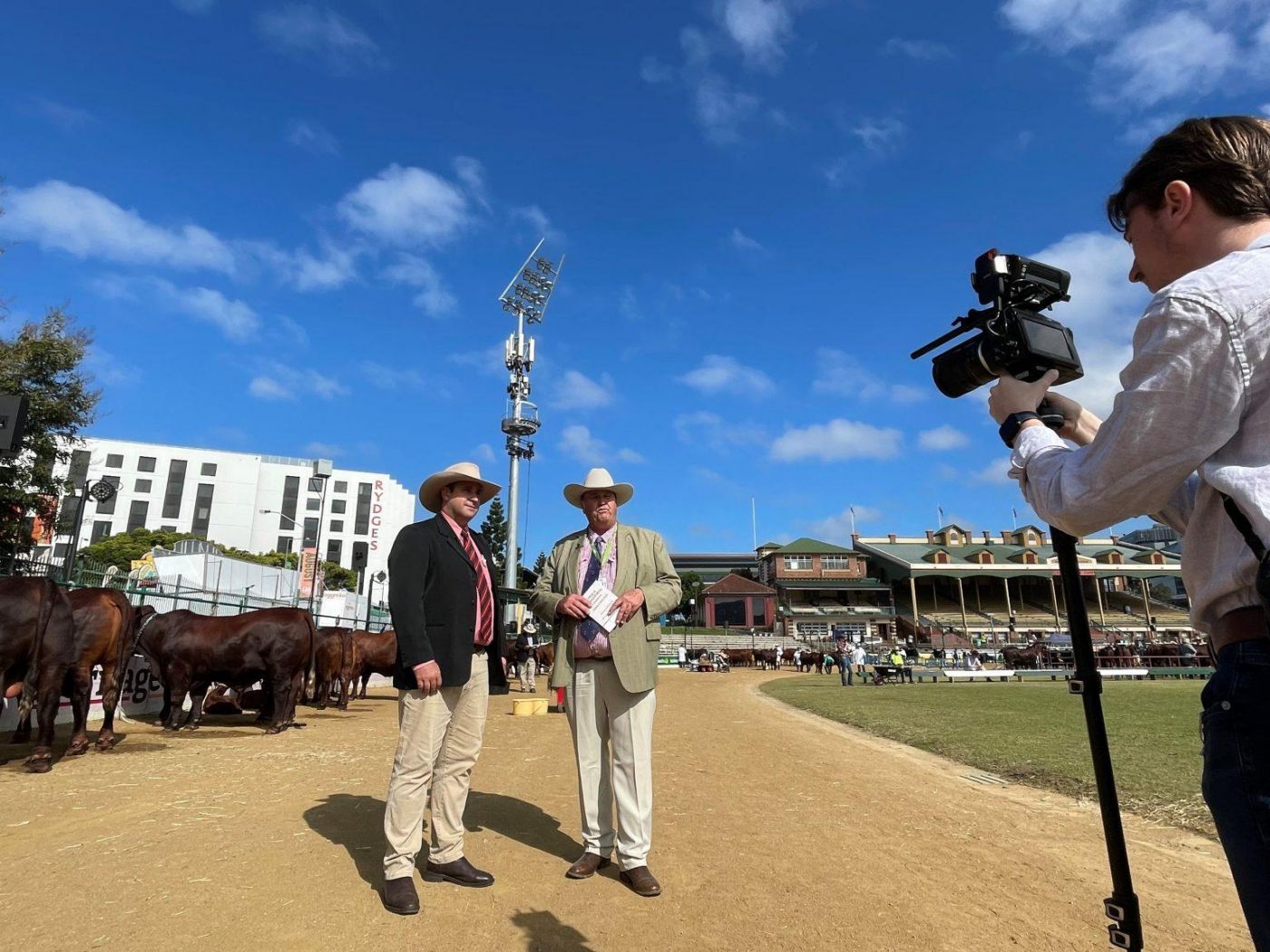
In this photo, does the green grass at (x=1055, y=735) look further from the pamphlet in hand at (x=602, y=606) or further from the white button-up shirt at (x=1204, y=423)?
the white button-up shirt at (x=1204, y=423)

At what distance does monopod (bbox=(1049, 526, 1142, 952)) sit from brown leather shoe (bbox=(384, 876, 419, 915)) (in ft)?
9.83

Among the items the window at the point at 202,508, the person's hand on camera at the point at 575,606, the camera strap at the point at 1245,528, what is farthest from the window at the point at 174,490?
the camera strap at the point at 1245,528

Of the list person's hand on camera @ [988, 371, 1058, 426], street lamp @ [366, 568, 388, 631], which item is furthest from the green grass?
street lamp @ [366, 568, 388, 631]

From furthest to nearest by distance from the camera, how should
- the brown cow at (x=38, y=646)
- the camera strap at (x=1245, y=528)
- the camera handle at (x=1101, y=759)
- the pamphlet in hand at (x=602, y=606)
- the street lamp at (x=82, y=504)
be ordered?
the street lamp at (x=82, y=504)
the brown cow at (x=38, y=646)
the pamphlet in hand at (x=602, y=606)
the camera handle at (x=1101, y=759)
the camera strap at (x=1245, y=528)

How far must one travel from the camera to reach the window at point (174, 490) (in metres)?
66.3

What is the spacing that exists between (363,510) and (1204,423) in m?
80.6

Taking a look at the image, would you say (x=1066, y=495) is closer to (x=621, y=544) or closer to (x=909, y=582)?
(x=621, y=544)

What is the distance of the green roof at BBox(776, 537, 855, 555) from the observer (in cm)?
6669

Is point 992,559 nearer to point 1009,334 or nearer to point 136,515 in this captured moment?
point 1009,334

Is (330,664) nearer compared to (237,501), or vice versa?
(330,664)

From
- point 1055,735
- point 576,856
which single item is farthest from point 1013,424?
point 1055,735

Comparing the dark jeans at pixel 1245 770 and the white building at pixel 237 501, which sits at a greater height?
the white building at pixel 237 501

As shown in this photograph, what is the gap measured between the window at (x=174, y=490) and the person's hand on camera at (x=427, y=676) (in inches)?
2995

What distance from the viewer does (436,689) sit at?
151 inches
